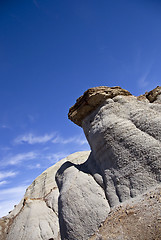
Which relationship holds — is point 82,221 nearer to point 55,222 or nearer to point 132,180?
point 132,180

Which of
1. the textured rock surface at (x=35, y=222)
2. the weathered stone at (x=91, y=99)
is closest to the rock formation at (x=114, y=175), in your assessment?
the weathered stone at (x=91, y=99)

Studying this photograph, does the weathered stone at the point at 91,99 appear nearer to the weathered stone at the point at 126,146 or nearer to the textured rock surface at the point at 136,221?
the weathered stone at the point at 126,146

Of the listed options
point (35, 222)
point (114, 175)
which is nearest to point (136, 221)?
point (114, 175)

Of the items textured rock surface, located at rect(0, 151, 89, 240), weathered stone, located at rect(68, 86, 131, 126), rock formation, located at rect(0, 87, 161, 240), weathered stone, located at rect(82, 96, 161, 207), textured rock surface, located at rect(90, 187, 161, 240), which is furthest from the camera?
textured rock surface, located at rect(0, 151, 89, 240)

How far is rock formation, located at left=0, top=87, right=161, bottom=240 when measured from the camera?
509cm

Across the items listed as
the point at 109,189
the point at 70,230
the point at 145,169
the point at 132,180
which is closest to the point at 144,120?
the point at 145,169

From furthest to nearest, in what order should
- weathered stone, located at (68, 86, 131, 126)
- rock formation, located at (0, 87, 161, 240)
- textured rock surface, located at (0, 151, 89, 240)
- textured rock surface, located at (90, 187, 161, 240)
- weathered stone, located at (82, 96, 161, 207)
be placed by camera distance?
1. textured rock surface, located at (0, 151, 89, 240)
2. weathered stone, located at (68, 86, 131, 126)
3. weathered stone, located at (82, 96, 161, 207)
4. rock formation, located at (0, 87, 161, 240)
5. textured rock surface, located at (90, 187, 161, 240)

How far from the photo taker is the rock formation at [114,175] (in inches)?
201

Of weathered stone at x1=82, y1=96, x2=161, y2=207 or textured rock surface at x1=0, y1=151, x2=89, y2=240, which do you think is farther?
textured rock surface at x1=0, y1=151, x2=89, y2=240

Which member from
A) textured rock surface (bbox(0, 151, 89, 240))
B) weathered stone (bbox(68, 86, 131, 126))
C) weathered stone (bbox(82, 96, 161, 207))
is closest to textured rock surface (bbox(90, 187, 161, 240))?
weathered stone (bbox(82, 96, 161, 207))

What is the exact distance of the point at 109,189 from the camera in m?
6.75

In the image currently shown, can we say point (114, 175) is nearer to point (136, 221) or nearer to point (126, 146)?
point (126, 146)

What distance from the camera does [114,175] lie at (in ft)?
22.3

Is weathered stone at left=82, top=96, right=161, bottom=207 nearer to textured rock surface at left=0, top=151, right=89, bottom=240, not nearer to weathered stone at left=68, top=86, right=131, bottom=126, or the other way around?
weathered stone at left=68, top=86, right=131, bottom=126
